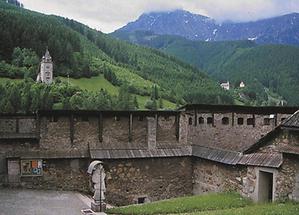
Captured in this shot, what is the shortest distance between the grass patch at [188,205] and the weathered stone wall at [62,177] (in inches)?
258

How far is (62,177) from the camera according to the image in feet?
88.2

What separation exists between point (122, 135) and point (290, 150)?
1085 centimetres

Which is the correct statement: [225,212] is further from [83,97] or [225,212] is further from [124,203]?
[83,97]

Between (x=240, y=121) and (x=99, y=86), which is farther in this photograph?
(x=99, y=86)

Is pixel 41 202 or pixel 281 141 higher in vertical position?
pixel 281 141

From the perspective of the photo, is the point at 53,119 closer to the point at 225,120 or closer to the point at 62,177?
the point at 62,177

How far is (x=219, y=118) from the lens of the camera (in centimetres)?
2964

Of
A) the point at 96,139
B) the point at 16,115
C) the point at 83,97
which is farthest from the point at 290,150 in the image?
the point at 83,97

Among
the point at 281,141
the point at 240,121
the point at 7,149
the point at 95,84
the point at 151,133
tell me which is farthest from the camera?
the point at 95,84

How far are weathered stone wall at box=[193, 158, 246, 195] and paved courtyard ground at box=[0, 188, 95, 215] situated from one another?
23.5 ft

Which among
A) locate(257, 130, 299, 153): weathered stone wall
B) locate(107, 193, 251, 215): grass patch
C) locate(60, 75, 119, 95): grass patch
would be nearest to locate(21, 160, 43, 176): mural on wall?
locate(107, 193, 251, 215): grass patch

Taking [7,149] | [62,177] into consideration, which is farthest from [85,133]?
[7,149]

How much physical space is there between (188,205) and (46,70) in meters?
115

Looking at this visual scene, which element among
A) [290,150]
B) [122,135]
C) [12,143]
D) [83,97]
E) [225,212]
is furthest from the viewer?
[83,97]
